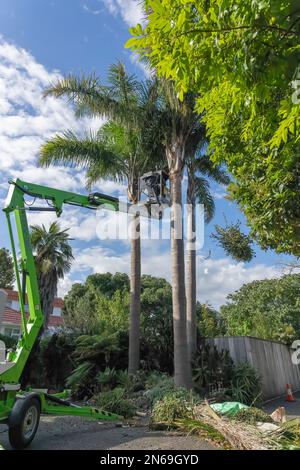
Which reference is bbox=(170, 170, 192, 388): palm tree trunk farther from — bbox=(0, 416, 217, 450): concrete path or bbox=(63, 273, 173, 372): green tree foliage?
bbox=(63, 273, 173, 372): green tree foliage

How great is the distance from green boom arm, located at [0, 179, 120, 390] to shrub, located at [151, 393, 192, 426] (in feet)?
8.49

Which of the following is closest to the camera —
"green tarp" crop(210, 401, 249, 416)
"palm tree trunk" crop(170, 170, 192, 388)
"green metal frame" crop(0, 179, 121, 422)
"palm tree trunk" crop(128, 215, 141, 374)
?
"green metal frame" crop(0, 179, 121, 422)

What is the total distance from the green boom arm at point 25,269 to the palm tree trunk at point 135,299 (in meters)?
4.64

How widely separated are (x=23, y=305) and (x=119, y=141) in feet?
27.7

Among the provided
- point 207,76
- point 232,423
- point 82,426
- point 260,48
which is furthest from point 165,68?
point 82,426

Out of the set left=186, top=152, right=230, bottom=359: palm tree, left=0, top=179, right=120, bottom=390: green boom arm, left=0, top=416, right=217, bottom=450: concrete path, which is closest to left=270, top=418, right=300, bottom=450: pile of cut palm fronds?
left=0, top=416, right=217, bottom=450: concrete path

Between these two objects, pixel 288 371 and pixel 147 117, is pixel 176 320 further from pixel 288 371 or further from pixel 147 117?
pixel 288 371

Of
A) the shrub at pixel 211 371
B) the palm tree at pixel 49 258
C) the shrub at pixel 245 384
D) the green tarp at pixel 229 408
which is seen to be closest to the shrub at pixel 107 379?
the shrub at pixel 211 371

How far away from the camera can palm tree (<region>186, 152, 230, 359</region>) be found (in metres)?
13.5

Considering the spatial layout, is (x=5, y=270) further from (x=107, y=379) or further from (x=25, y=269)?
(x=25, y=269)

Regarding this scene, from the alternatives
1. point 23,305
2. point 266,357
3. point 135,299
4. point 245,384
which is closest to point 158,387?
point 245,384

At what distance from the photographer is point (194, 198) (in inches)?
651

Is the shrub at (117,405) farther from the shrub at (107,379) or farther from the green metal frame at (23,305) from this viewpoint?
the shrub at (107,379)
